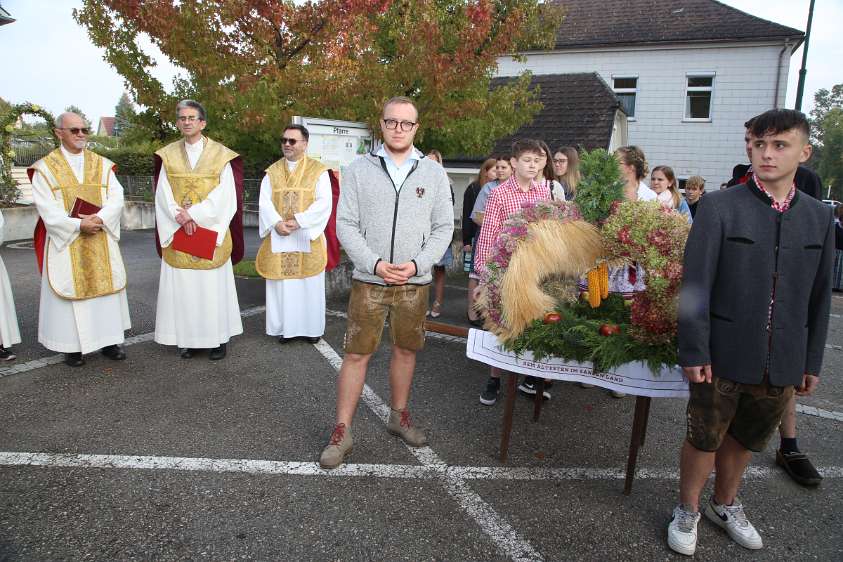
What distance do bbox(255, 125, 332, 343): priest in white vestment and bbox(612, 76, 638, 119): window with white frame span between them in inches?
736

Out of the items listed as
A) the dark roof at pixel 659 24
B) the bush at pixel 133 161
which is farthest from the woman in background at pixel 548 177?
the bush at pixel 133 161

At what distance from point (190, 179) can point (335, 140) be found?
10.2 feet

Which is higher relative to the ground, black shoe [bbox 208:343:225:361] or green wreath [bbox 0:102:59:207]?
green wreath [bbox 0:102:59:207]

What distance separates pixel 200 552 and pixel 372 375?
100 inches

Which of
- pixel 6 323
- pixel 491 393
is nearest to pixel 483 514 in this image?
pixel 491 393

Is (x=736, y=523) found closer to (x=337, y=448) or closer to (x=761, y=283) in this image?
(x=761, y=283)

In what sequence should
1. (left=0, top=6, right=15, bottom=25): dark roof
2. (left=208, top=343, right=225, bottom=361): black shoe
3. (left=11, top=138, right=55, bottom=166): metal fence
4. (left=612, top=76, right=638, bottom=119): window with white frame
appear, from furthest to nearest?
(left=612, top=76, right=638, bottom=119): window with white frame < (left=11, top=138, right=55, bottom=166): metal fence < (left=0, top=6, right=15, bottom=25): dark roof < (left=208, top=343, right=225, bottom=361): black shoe

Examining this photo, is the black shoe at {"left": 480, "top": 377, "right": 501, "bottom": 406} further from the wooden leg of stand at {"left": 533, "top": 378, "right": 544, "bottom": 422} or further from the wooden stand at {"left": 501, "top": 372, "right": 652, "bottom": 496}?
the wooden stand at {"left": 501, "top": 372, "right": 652, "bottom": 496}

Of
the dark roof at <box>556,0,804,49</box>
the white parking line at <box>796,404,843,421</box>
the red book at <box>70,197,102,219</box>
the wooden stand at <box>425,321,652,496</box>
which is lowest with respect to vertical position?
the white parking line at <box>796,404,843,421</box>

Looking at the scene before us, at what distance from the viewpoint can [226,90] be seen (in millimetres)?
8164

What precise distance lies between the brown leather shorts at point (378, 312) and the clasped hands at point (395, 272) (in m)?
0.11

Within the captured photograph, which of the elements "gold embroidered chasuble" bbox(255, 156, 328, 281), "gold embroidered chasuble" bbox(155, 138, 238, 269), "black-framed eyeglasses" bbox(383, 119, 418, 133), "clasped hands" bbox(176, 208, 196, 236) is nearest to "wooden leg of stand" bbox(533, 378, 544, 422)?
"black-framed eyeglasses" bbox(383, 119, 418, 133)

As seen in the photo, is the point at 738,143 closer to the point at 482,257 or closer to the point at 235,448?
the point at 482,257

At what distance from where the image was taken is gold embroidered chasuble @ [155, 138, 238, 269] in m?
5.32
